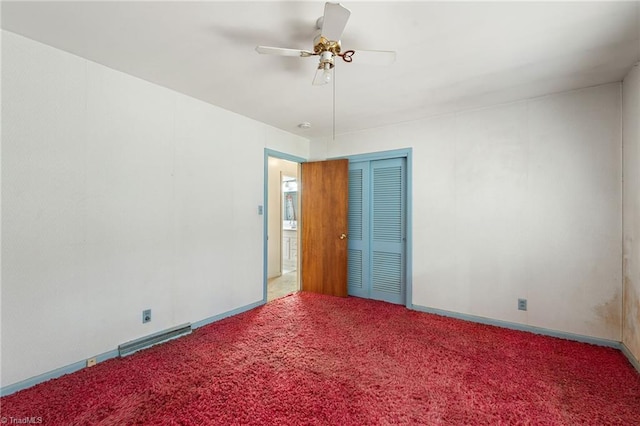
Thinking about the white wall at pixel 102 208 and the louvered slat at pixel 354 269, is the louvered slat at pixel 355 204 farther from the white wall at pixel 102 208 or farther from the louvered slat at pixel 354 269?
the white wall at pixel 102 208

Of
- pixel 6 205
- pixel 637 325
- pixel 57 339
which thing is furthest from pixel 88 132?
pixel 637 325

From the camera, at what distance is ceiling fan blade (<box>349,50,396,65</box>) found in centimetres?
194

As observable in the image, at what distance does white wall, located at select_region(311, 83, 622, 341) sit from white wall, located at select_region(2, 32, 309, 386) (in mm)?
2529

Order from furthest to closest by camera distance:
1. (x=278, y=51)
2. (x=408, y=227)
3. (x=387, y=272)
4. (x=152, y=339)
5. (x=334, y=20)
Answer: (x=387, y=272) → (x=408, y=227) → (x=152, y=339) → (x=278, y=51) → (x=334, y=20)

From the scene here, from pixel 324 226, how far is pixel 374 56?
2.92 metres

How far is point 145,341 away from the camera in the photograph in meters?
2.76

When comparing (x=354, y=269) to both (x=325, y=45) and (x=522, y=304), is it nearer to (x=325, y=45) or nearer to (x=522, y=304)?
(x=522, y=304)

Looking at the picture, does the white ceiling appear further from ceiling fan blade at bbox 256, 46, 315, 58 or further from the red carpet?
the red carpet

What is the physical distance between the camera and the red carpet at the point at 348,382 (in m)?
1.86

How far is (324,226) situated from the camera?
4602 millimetres

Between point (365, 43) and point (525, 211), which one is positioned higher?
point (365, 43)

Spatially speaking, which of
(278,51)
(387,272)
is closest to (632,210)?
(387,272)

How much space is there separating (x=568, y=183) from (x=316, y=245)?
3.18 meters

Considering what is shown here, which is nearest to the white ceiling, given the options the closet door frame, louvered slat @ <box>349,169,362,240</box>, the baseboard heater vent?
the closet door frame
